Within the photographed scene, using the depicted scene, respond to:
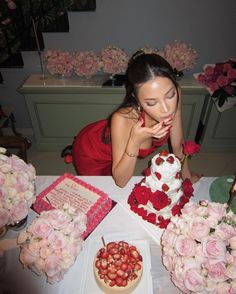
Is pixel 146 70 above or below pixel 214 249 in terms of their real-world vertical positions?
above

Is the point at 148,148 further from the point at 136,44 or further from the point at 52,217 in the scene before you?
the point at 136,44

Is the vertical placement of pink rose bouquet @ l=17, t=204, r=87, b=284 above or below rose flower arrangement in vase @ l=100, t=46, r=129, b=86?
above

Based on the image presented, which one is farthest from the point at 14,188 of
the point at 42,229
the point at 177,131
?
the point at 177,131

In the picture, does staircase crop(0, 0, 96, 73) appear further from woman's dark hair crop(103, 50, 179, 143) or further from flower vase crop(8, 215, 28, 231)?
flower vase crop(8, 215, 28, 231)

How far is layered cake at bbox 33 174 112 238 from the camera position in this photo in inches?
47.0

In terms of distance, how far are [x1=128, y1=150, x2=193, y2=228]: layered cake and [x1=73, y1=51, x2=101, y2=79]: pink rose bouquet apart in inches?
76.2

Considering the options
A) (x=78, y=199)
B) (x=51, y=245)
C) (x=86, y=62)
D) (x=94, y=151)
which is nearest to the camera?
(x=51, y=245)

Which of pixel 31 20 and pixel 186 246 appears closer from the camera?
pixel 186 246

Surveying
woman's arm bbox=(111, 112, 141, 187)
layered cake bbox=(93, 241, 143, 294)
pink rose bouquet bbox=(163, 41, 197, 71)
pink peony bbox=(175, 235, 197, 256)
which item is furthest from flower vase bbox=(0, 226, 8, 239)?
pink rose bouquet bbox=(163, 41, 197, 71)

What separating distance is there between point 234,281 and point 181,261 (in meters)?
0.17

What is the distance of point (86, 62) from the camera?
269cm

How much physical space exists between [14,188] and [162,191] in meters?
0.63

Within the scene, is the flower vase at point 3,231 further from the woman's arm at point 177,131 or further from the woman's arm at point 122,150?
the woman's arm at point 177,131

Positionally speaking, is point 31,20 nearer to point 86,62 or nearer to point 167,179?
point 86,62
